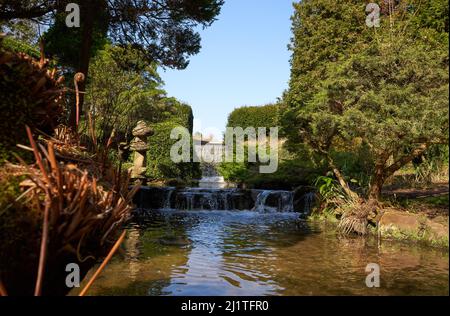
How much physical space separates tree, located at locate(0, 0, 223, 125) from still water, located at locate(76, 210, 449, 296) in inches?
240

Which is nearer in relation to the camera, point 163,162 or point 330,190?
point 330,190

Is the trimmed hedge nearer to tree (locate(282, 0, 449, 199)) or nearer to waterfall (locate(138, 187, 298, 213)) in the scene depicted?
waterfall (locate(138, 187, 298, 213))

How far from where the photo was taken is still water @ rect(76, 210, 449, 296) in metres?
2.85

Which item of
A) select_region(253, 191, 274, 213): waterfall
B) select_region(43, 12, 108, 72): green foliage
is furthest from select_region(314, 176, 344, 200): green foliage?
select_region(43, 12, 108, 72): green foliage

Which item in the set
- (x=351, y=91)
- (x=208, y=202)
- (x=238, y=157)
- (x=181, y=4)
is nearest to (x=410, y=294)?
(x=351, y=91)

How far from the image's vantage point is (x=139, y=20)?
13859 millimetres

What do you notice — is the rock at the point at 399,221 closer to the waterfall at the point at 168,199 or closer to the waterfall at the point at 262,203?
the waterfall at the point at 262,203

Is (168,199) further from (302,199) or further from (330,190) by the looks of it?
(330,190)

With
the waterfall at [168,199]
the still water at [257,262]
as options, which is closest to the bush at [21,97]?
the still water at [257,262]

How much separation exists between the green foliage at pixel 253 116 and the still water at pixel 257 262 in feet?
73.3

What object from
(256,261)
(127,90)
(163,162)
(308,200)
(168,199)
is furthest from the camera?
(127,90)

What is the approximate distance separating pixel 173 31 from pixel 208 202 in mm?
7200

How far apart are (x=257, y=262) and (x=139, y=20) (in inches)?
403

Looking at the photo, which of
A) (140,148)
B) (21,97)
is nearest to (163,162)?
(140,148)
